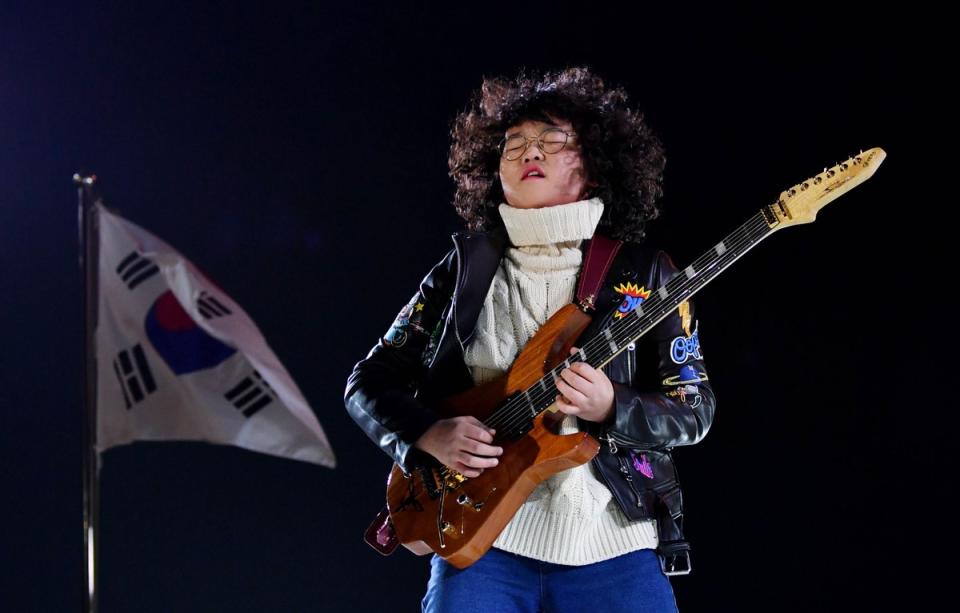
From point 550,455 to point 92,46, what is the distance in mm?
2187

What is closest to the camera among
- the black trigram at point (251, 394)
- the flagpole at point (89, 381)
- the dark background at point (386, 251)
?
the flagpole at point (89, 381)

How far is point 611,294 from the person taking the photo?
186 centimetres

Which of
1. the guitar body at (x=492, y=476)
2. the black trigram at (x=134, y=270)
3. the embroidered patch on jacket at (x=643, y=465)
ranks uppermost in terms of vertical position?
the black trigram at (x=134, y=270)

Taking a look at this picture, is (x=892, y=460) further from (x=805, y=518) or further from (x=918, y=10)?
(x=918, y=10)

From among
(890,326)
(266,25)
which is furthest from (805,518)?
(266,25)

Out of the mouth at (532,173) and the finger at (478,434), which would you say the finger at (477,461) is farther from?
the mouth at (532,173)

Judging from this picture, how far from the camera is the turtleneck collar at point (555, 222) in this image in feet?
6.38

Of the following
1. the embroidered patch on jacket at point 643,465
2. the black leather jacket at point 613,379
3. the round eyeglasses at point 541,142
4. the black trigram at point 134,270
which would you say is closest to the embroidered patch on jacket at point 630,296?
the black leather jacket at point 613,379

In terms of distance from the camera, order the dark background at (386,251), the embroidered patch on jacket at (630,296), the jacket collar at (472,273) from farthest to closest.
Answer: the dark background at (386,251) → the jacket collar at (472,273) → the embroidered patch on jacket at (630,296)

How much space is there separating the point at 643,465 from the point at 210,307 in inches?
30.6

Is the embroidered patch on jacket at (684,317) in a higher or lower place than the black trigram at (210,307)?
lower

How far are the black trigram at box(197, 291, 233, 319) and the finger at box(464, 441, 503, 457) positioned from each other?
1.52 feet

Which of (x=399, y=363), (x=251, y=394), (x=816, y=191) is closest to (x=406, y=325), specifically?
(x=399, y=363)

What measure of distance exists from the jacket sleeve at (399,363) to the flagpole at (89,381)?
1.61 feet
